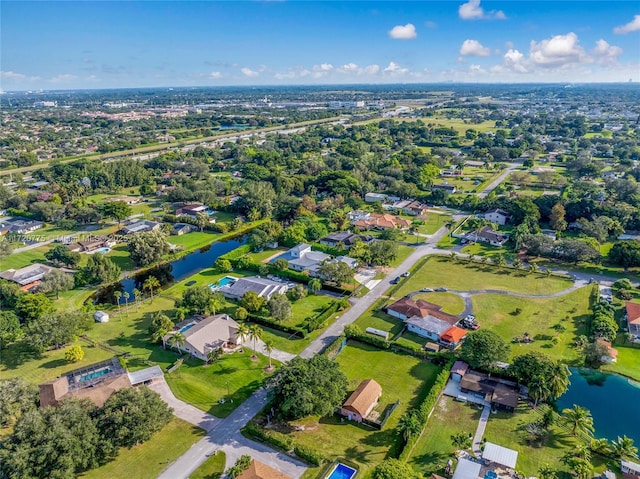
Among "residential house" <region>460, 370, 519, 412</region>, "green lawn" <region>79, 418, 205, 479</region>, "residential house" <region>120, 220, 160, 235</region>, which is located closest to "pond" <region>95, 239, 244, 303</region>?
"residential house" <region>120, 220, 160, 235</region>

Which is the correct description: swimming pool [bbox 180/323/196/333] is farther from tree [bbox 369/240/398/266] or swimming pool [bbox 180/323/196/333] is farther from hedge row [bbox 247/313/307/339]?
tree [bbox 369/240/398/266]

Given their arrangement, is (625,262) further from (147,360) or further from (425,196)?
(147,360)

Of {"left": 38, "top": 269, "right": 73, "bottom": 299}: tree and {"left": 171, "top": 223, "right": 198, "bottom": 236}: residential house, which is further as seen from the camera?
{"left": 171, "top": 223, "right": 198, "bottom": 236}: residential house

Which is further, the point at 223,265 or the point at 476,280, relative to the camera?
the point at 223,265

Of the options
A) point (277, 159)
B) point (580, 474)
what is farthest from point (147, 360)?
point (277, 159)

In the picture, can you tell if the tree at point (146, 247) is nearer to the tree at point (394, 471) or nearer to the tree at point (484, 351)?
the tree at point (484, 351)

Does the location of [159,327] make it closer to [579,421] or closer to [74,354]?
[74,354]

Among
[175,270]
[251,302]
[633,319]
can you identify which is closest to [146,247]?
[175,270]
